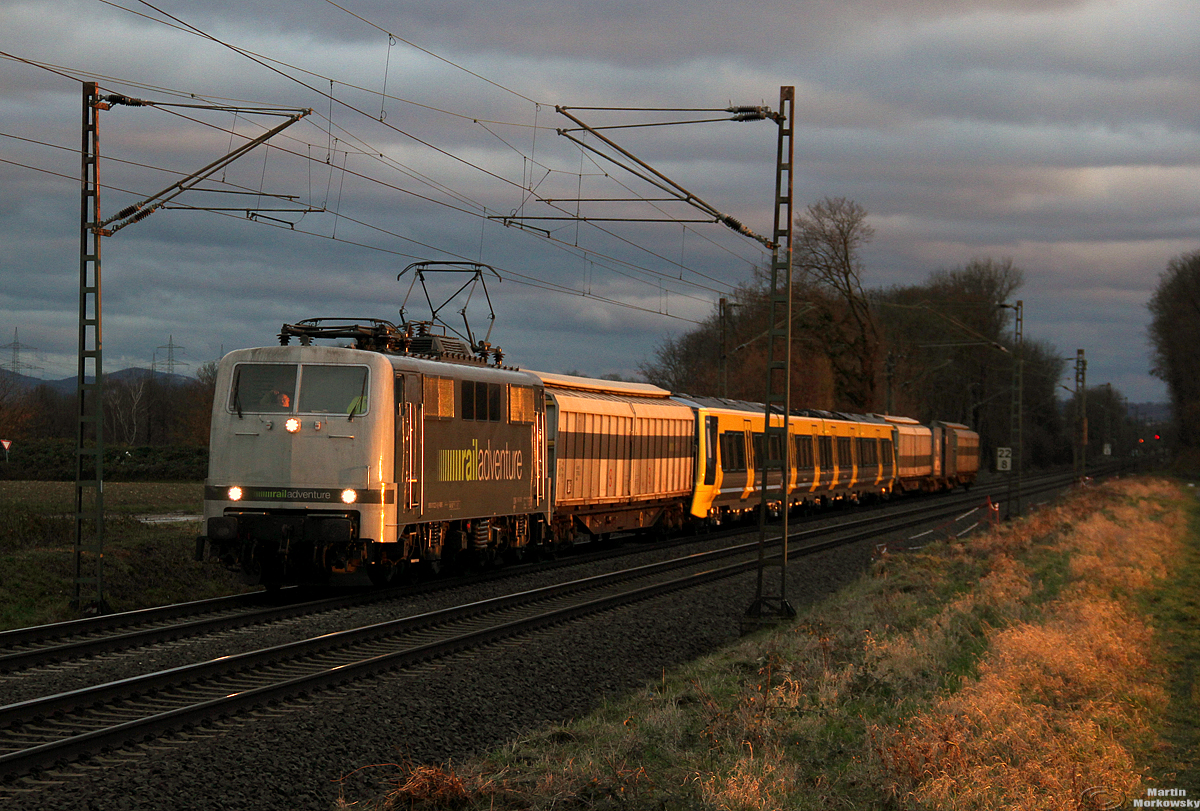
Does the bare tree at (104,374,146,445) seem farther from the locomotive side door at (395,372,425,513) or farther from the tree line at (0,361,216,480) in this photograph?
the locomotive side door at (395,372,425,513)

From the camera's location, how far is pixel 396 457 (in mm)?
16406

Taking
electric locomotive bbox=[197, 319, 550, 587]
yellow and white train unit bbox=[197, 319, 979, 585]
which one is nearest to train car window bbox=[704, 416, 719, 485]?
yellow and white train unit bbox=[197, 319, 979, 585]

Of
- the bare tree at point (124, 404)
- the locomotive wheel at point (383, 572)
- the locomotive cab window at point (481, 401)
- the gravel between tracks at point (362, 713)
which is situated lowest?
the gravel between tracks at point (362, 713)

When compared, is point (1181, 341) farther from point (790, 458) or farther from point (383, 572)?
point (383, 572)

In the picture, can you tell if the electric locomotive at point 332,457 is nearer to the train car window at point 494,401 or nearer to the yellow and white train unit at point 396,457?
the yellow and white train unit at point 396,457

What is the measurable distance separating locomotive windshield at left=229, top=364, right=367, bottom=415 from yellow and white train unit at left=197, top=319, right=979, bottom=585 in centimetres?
2

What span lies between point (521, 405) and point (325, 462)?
539cm

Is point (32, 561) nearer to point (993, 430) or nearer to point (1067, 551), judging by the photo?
point (1067, 551)

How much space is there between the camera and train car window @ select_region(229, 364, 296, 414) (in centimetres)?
1658

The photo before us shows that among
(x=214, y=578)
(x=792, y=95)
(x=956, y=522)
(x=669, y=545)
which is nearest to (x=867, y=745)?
(x=792, y=95)

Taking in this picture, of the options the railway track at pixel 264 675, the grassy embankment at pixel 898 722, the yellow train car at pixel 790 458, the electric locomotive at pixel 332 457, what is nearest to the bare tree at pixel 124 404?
the yellow train car at pixel 790 458

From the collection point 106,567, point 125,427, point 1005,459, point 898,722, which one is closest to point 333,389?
point 106,567

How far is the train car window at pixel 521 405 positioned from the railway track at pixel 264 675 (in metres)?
3.13

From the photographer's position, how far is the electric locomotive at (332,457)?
52.7ft
